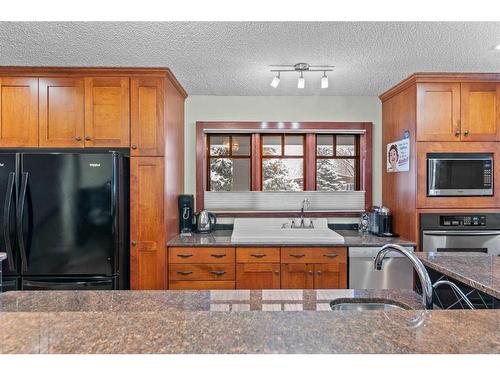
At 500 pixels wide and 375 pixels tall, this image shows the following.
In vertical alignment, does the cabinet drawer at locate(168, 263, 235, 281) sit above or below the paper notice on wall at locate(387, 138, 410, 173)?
below

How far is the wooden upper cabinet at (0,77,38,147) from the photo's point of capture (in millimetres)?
2760

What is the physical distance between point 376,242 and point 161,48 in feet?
7.54

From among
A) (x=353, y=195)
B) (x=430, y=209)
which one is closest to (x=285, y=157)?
(x=353, y=195)

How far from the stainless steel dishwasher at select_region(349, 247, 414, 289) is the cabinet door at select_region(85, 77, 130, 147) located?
2.18m

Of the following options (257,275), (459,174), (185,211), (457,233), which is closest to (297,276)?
(257,275)

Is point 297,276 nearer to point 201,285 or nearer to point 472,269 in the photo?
point 201,285

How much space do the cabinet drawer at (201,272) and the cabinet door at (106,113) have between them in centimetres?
114

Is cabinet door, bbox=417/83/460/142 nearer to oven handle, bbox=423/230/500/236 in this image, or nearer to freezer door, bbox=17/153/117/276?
oven handle, bbox=423/230/500/236

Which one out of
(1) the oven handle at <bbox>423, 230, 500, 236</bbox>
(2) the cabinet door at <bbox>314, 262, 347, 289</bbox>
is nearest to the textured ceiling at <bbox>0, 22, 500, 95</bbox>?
(1) the oven handle at <bbox>423, 230, 500, 236</bbox>

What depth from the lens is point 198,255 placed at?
284 centimetres

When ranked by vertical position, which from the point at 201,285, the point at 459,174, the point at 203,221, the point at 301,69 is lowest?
the point at 201,285

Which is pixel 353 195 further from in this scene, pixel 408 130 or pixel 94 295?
pixel 94 295

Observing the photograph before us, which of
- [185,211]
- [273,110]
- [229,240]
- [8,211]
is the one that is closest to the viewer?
[8,211]

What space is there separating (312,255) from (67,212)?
200 centimetres
